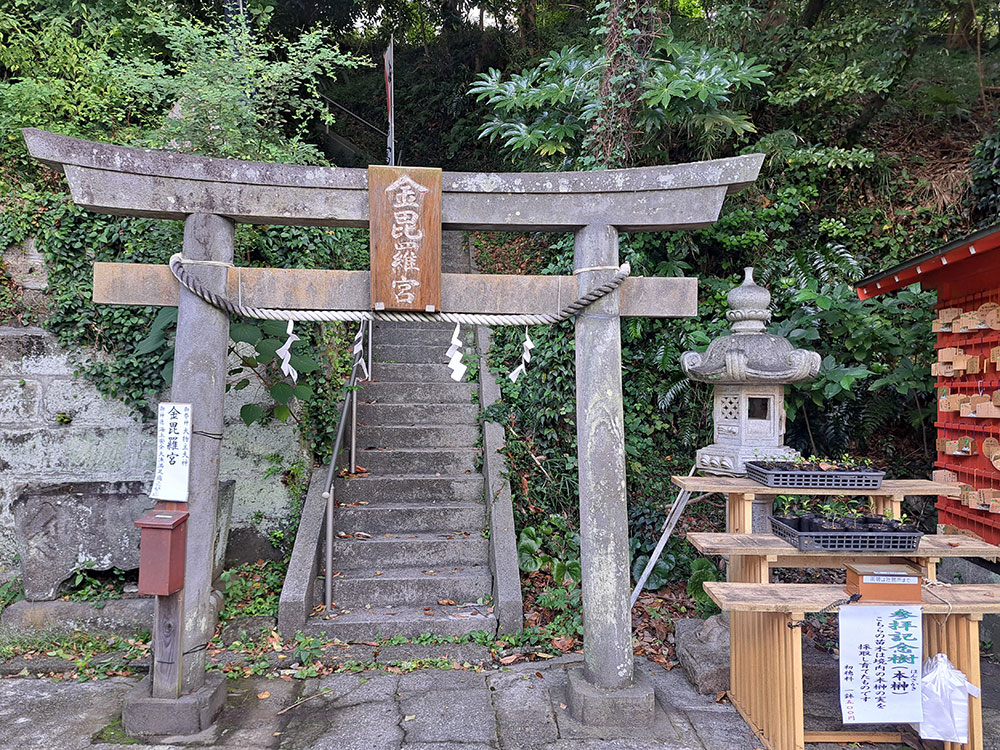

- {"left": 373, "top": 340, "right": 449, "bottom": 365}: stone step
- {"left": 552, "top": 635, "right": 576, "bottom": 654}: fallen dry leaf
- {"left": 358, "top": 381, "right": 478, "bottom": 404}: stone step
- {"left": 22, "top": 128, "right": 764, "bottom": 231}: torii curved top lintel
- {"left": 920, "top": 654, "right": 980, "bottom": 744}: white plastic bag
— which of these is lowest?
{"left": 552, "top": 635, "right": 576, "bottom": 654}: fallen dry leaf

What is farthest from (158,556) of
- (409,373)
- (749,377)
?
(409,373)

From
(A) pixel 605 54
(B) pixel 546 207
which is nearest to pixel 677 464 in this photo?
(B) pixel 546 207

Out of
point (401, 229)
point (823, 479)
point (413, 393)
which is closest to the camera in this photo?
point (401, 229)

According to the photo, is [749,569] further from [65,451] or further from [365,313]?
[65,451]

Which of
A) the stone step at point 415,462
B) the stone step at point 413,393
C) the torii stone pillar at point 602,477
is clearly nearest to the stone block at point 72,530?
the stone step at point 415,462

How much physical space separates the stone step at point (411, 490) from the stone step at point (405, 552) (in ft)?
1.71

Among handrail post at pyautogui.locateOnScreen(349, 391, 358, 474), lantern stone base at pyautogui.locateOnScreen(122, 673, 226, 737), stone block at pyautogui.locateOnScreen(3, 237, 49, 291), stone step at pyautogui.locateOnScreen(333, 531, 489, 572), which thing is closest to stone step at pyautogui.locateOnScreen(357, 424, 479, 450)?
handrail post at pyautogui.locateOnScreen(349, 391, 358, 474)

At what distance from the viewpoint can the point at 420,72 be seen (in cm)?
1332

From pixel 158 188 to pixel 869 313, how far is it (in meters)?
6.19

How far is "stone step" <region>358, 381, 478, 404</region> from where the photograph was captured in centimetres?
710

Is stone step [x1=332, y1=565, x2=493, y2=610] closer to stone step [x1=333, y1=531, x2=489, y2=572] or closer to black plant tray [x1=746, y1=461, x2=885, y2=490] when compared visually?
stone step [x1=333, y1=531, x2=489, y2=572]

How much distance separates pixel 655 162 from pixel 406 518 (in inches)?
194

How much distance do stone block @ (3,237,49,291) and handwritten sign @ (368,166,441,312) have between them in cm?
471

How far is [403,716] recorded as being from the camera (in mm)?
3650
